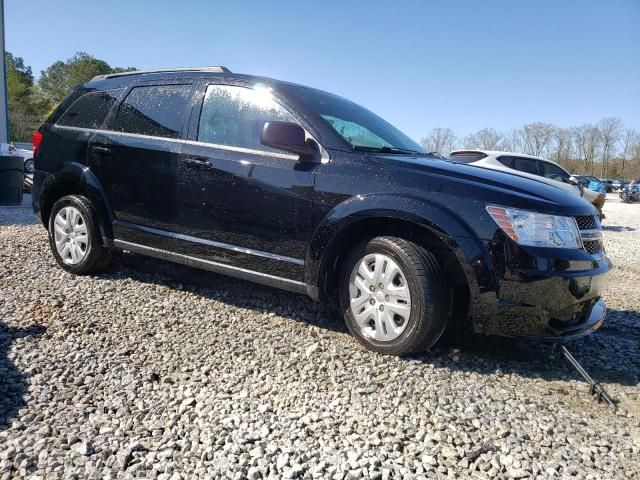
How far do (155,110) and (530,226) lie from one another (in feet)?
10.5

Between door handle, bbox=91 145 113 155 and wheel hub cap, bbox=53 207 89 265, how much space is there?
602 mm

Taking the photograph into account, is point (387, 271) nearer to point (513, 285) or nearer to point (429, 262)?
point (429, 262)

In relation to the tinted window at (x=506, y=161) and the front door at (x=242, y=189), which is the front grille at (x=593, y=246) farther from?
the tinted window at (x=506, y=161)

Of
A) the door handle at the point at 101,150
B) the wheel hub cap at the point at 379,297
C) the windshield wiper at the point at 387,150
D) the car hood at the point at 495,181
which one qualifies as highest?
the windshield wiper at the point at 387,150

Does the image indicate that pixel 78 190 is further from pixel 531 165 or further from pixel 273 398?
pixel 531 165

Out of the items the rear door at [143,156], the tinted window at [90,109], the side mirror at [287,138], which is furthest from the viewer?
the tinted window at [90,109]

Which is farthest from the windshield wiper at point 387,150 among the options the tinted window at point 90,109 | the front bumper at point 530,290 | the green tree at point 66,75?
the green tree at point 66,75

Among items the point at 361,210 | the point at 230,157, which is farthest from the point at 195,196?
the point at 361,210

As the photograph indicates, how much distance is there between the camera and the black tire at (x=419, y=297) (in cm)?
297

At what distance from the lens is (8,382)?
2.63m

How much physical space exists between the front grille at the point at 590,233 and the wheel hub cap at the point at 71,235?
412 centimetres

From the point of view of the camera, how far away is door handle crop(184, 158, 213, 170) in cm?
377

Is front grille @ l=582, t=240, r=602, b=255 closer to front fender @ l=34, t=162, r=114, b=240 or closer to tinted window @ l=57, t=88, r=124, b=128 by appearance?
front fender @ l=34, t=162, r=114, b=240

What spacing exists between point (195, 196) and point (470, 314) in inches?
89.0
